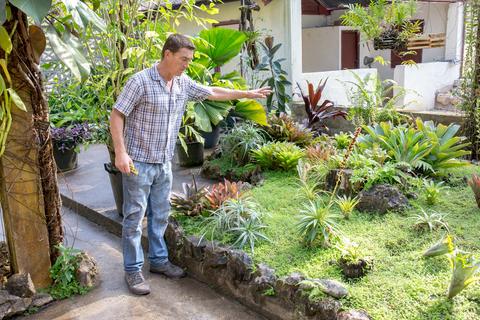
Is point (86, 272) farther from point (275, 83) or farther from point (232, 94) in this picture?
point (275, 83)

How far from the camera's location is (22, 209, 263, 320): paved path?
323 cm

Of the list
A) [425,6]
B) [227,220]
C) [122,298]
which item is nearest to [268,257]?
[227,220]

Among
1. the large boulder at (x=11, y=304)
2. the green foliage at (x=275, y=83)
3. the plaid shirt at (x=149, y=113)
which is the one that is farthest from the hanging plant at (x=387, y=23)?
the large boulder at (x=11, y=304)

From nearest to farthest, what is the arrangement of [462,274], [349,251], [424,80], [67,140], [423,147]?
[462,274], [349,251], [423,147], [67,140], [424,80]

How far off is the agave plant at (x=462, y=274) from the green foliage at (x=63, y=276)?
2555mm

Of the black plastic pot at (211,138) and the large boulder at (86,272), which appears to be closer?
the large boulder at (86,272)

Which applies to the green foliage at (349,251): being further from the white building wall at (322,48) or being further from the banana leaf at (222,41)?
the white building wall at (322,48)

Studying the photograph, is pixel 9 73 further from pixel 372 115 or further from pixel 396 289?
pixel 372 115

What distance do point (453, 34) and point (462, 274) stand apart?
9168 millimetres

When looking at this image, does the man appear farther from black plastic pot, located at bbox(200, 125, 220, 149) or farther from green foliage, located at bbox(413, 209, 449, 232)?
black plastic pot, located at bbox(200, 125, 220, 149)

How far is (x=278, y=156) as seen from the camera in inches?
202

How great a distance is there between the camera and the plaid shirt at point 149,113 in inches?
128

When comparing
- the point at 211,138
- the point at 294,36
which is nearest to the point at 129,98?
the point at 211,138

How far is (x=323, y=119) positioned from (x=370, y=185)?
3.02 metres
